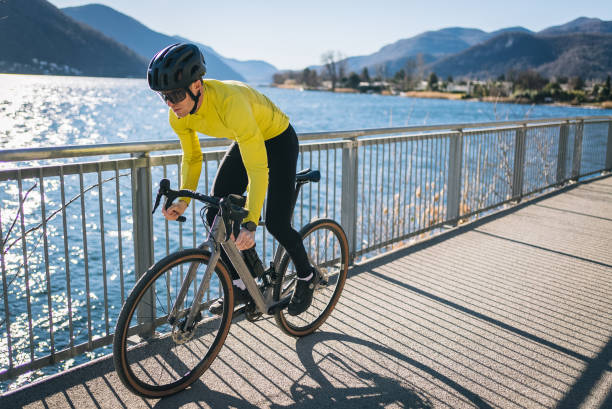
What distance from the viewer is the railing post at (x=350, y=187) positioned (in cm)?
522

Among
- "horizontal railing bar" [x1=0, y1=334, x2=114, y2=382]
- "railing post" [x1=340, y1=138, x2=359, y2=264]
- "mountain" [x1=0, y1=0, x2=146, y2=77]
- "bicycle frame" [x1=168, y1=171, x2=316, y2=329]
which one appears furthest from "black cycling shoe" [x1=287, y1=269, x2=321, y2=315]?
"mountain" [x1=0, y1=0, x2=146, y2=77]

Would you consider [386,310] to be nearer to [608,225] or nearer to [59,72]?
[608,225]

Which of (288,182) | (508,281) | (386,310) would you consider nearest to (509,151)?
(508,281)

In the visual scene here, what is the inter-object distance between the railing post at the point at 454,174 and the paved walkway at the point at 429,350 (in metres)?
1.34

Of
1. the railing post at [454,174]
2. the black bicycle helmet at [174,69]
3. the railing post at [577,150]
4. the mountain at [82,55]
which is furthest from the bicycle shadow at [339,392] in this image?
the mountain at [82,55]

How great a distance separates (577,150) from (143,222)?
31.1 ft

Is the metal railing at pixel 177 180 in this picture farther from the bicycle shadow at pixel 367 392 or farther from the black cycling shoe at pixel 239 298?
the bicycle shadow at pixel 367 392

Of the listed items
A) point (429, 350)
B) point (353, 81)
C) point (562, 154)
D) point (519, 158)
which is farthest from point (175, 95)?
point (353, 81)

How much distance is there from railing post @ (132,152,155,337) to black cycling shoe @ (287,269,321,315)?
0.88 m

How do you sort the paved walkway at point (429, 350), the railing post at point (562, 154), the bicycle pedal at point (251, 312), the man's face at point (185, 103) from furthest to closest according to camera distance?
1. the railing post at point (562, 154)
2. the bicycle pedal at point (251, 312)
3. the paved walkway at point (429, 350)
4. the man's face at point (185, 103)

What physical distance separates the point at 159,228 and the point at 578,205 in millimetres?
9917

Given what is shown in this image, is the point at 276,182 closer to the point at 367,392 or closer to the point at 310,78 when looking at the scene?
the point at 367,392

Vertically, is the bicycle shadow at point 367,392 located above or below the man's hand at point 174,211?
below

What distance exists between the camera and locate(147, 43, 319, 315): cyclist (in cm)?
251
